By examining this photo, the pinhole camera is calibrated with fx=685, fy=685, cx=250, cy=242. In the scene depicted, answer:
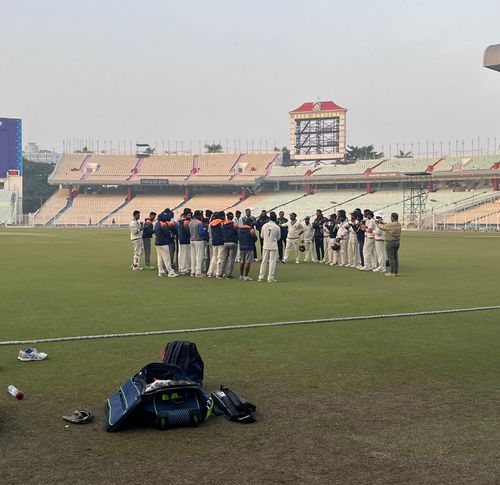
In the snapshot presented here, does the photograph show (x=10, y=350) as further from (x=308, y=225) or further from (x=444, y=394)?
(x=308, y=225)

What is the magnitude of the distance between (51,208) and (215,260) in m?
83.0

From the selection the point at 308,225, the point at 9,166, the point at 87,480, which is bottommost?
the point at 87,480

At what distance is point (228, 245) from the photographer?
1928 cm

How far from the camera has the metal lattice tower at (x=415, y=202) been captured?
66.3 m

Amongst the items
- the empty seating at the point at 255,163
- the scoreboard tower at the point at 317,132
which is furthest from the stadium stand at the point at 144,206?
the scoreboard tower at the point at 317,132

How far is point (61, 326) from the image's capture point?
A: 10.9 meters

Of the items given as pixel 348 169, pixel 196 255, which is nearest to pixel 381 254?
pixel 196 255

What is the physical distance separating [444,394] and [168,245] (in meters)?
14.1

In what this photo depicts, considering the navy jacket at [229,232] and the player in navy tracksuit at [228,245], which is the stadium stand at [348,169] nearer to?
the player in navy tracksuit at [228,245]

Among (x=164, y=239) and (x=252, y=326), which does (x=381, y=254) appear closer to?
(x=164, y=239)

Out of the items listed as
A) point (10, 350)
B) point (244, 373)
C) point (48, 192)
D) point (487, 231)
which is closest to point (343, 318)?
point (244, 373)

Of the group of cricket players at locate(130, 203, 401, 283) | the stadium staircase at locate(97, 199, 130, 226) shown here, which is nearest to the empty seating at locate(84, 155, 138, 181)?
the stadium staircase at locate(97, 199, 130, 226)

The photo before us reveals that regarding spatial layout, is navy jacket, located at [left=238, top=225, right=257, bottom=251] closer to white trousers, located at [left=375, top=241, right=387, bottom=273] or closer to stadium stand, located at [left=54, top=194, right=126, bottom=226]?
white trousers, located at [left=375, top=241, right=387, bottom=273]

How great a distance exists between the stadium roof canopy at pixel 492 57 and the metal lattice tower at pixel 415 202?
82.2 ft
